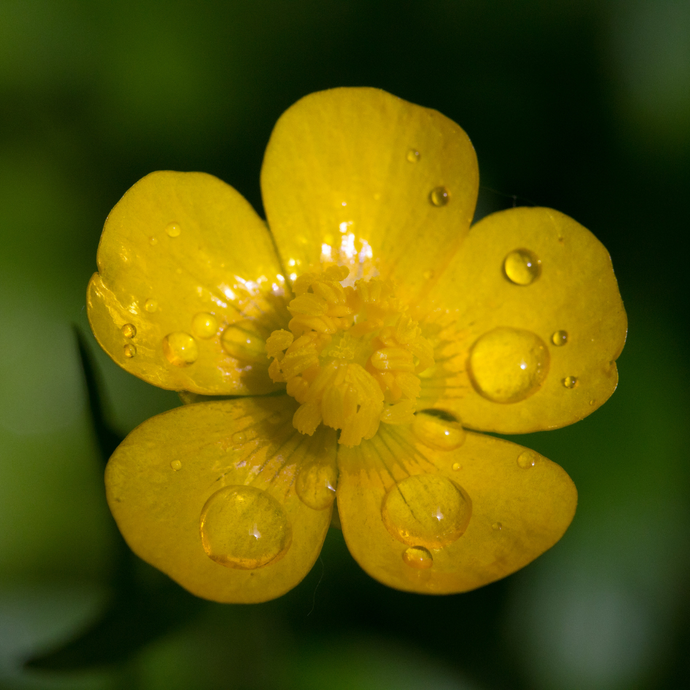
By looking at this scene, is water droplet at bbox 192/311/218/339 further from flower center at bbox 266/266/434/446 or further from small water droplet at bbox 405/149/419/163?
small water droplet at bbox 405/149/419/163

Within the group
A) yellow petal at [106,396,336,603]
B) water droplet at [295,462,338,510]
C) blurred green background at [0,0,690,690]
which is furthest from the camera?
blurred green background at [0,0,690,690]

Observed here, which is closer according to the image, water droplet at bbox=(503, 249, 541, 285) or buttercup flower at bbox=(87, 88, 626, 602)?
buttercup flower at bbox=(87, 88, 626, 602)

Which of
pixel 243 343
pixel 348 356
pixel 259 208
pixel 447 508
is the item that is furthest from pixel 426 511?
pixel 259 208

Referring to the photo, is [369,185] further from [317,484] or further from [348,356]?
[317,484]

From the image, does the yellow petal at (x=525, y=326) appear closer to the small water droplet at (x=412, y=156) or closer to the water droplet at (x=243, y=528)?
the small water droplet at (x=412, y=156)

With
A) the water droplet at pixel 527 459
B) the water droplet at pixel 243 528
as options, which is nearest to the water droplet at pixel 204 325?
the water droplet at pixel 243 528

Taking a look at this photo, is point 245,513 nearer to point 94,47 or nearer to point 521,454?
point 521,454

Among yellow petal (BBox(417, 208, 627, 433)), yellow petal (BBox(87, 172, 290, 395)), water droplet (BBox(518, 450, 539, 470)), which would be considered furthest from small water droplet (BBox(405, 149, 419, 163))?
water droplet (BBox(518, 450, 539, 470))
